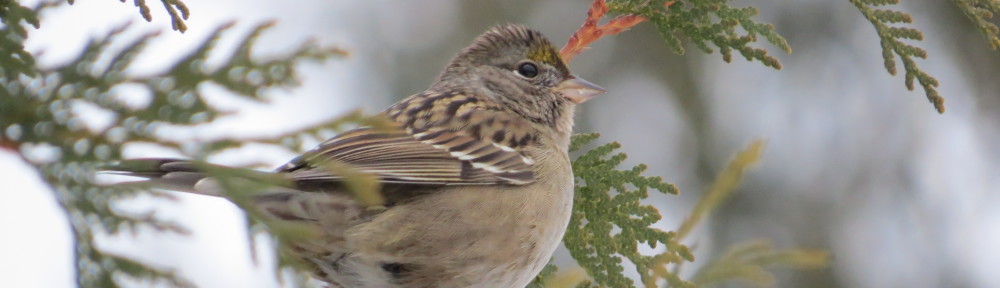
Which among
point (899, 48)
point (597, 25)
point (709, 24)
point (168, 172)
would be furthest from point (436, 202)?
point (899, 48)

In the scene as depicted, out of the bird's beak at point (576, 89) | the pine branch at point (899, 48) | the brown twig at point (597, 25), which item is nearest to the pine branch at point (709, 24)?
the brown twig at point (597, 25)

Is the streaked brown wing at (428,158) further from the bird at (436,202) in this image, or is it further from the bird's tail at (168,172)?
the bird's tail at (168,172)

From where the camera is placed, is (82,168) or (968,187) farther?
(968,187)

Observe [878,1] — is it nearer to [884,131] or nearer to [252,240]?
[252,240]

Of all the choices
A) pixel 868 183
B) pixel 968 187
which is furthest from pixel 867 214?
pixel 968 187

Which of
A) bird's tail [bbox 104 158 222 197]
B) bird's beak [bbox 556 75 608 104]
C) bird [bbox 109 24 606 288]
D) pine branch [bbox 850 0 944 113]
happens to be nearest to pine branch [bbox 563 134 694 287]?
bird [bbox 109 24 606 288]

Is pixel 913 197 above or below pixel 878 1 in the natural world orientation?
above

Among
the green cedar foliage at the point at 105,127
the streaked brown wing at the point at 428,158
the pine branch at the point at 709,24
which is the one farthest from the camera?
the streaked brown wing at the point at 428,158
